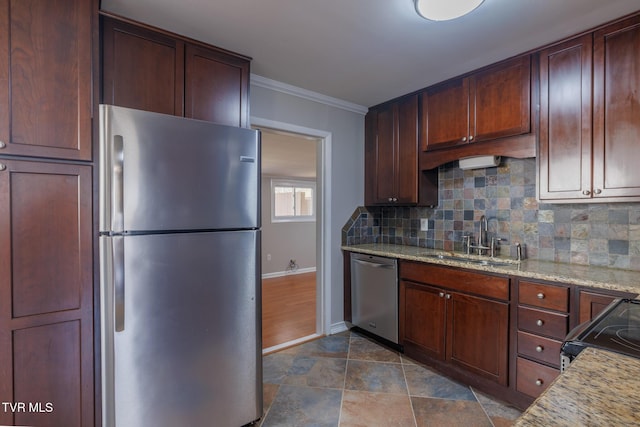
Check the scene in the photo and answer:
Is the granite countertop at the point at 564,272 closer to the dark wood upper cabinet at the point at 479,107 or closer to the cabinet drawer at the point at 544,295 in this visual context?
the cabinet drawer at the point at 544,295

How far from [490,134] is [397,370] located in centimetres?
195

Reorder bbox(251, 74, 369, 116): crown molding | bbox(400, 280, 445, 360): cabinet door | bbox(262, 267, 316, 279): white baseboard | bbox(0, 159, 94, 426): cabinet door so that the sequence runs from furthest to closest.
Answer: bbox(262, 267, 316, 279): white baseboard < bbox(251, 74, 369, 116): crown molding < bbox(400, 280, 445, 360): cabinet door < bbox(0, 159, 94, 426): cabinet door

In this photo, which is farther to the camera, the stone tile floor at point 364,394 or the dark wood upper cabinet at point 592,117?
the stone tile floor at point 364,394

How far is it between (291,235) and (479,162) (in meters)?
4.68

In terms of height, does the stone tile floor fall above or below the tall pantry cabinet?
below

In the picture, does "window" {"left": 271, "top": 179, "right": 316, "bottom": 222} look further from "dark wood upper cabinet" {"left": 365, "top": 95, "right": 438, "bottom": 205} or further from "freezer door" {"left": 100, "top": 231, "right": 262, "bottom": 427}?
"freezer door" {"left": 100, "top": 231, "right": 262, "bottom": 427}

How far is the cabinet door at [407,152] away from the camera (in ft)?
9.21

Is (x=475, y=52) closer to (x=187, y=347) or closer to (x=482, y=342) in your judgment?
(x=482, y=342)

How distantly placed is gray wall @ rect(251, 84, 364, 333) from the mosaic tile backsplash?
18 cm

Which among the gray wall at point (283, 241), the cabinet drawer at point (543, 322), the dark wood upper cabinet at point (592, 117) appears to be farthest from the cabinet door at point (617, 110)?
the gray wall at point (283, 241)

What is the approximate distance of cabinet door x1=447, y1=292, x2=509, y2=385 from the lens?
1.98 metres

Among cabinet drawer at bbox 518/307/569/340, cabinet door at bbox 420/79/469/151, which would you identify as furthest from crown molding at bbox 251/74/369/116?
cabinet drawer at bbox 518/307/569/340

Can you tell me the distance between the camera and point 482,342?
2.08m

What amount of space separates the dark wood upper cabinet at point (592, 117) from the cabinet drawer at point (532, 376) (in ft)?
3.39
